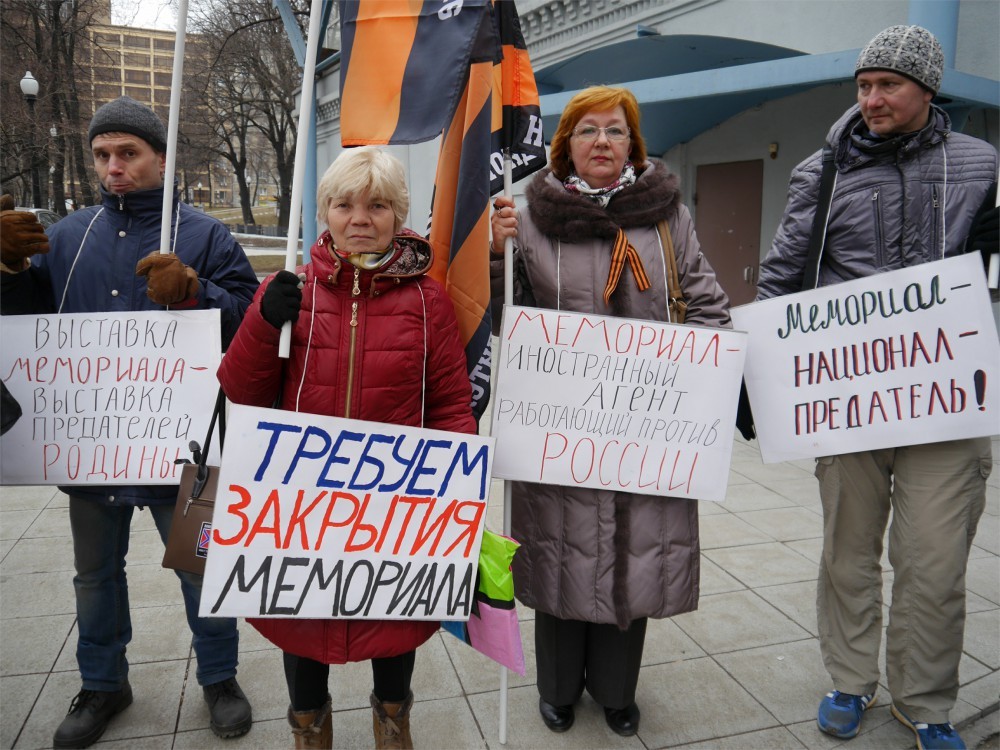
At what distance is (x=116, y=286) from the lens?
8.43 ft

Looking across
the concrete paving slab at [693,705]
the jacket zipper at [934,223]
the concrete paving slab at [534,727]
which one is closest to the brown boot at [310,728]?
the concrete paving slab at [534,727]

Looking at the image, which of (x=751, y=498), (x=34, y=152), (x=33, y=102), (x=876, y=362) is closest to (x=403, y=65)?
(x=876, y=362)

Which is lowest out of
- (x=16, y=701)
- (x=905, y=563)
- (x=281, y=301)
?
(x=16, y=701)

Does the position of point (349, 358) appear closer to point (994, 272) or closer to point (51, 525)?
point (994, 272)

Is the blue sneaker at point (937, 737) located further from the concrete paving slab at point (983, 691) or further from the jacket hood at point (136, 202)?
the jacket hood at point (136, 202)

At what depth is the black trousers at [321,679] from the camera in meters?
2.24

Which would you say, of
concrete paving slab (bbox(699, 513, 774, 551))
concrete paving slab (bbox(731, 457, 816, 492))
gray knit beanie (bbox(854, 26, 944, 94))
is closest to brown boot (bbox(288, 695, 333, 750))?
gray knit beanie (bbox(854, 26, 944, 94))

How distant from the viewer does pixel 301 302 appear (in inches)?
82.0

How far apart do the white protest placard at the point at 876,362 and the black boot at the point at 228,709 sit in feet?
6.57

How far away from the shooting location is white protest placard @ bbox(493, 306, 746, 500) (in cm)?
254

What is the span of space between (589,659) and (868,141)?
1.96m

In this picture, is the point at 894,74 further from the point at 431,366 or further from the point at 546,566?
the point at 546,566

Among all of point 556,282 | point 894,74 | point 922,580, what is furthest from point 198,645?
point 894,74

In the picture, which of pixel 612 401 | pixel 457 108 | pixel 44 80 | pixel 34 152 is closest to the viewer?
pixel 457 108
